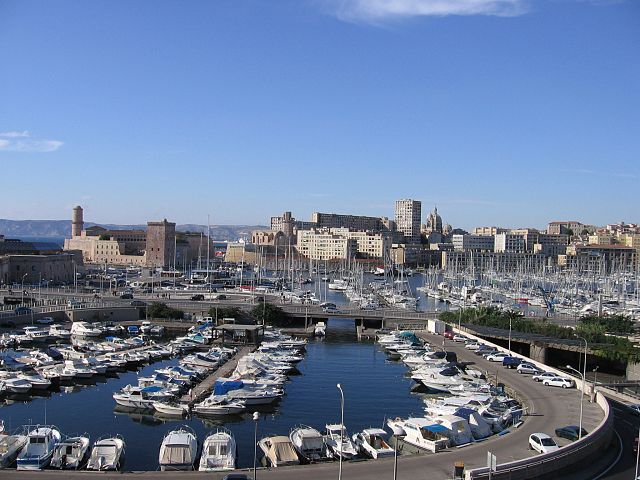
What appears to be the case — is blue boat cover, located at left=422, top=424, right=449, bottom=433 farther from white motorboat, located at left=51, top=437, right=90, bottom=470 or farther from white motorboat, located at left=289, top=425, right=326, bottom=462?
white motorboat, located at left=51, top=437, right=90, bottom=470

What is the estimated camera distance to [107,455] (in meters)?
13.4

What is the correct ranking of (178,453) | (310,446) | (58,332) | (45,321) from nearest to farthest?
(178,453) → (310,446) → (58,332) → (45,321)

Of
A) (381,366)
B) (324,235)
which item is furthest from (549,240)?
(381,366)

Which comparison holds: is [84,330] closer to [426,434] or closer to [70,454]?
[70,454]

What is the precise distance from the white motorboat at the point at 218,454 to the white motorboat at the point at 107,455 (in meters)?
1.63

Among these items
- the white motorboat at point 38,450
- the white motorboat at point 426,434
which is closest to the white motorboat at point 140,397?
the white motorboat at point 38,450

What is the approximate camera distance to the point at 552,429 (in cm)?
1496

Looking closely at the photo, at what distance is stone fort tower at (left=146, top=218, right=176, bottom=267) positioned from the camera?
83.3 m

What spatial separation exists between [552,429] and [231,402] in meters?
8.20

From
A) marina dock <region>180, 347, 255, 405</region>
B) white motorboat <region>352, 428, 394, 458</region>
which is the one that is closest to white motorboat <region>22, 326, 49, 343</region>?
marina dock <region>180, 347, 255, 405</region>

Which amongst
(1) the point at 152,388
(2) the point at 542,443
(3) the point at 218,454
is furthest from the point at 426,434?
(1) the point at 152,388

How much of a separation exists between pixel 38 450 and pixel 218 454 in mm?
3478

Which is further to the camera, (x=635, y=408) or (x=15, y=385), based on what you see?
(x=15, y=385)

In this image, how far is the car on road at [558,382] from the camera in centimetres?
1964
